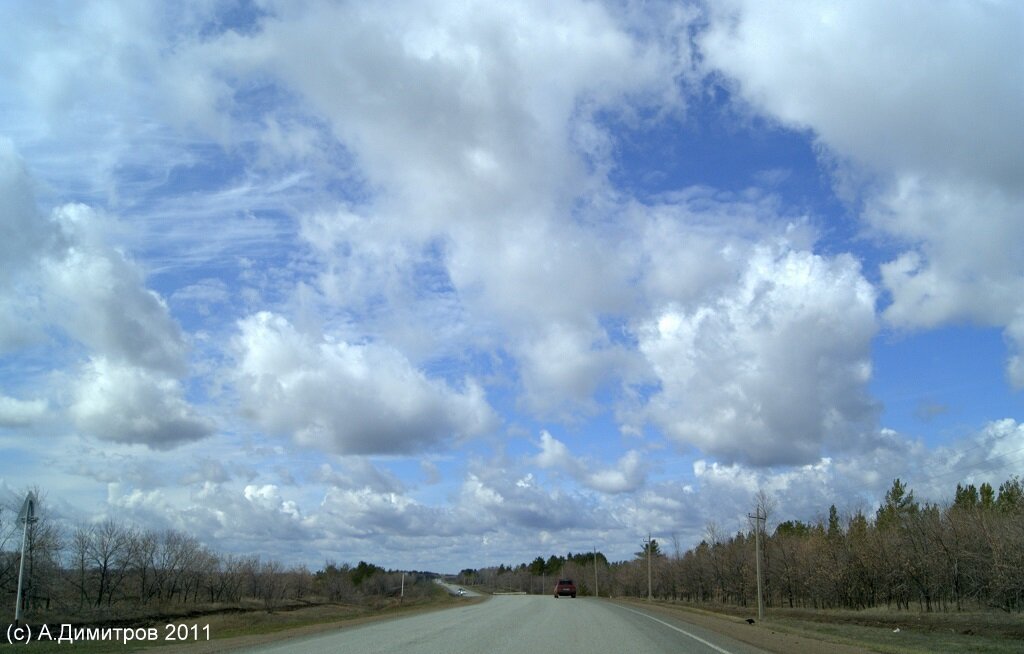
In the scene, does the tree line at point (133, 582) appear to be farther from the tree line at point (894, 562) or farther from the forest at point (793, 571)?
the tree line at point (894, 562)

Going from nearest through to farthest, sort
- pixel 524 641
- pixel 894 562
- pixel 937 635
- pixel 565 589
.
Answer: pixel 524 641 < pixel 937 635 < pixel 894 562 < pixel 565 589

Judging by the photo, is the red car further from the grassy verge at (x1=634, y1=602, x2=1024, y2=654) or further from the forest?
the grassy verge at (x1=634, y1=602, x2=1024, y2=654)

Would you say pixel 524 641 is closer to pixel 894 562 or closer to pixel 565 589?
pixel 894 562

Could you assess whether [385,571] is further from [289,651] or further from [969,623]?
[289,651]

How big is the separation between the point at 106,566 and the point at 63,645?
47.4 meters

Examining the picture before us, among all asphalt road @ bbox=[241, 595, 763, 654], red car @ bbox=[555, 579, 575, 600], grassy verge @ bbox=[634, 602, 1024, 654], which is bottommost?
red car @ bbox=[555, 579, 575, 600]

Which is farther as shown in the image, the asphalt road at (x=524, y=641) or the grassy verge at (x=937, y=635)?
the grassy verge at (x=937, y=635)

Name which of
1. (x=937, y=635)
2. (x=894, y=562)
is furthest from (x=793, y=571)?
(x=937, y=635)

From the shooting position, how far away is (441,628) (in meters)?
25.3

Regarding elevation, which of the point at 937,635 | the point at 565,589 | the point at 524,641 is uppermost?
the point at 524,641

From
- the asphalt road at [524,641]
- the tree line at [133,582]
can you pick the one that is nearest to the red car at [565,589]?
the tree line at [133,582]

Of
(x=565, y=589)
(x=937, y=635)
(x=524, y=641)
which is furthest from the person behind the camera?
(x=565, y=589)

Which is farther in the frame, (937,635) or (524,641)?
(937,635)

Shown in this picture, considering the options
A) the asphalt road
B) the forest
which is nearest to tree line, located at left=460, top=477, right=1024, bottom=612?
the forest
